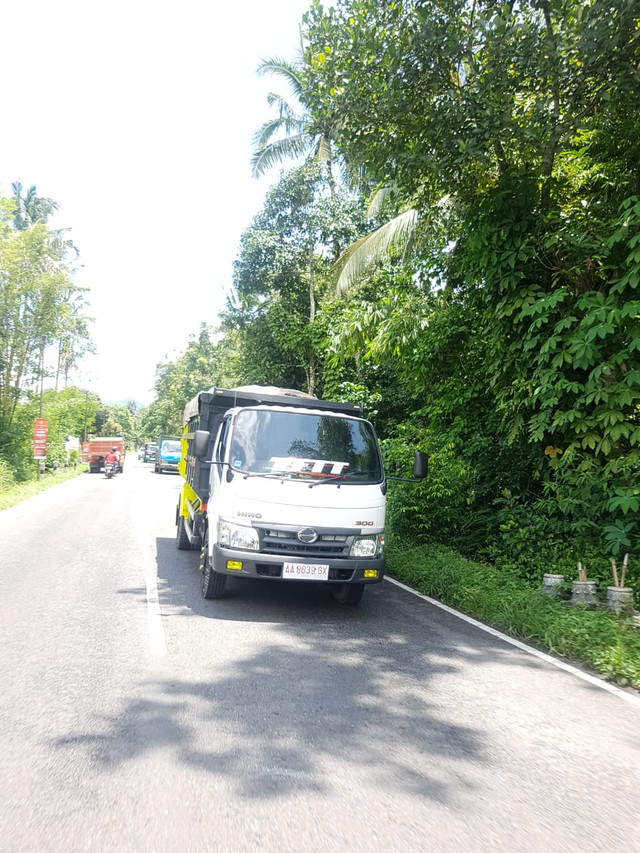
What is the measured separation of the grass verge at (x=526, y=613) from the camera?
17.9ft

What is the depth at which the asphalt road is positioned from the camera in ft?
9.26

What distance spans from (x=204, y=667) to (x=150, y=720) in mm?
1032

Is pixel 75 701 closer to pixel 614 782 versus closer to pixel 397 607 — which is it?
pixel 614 782

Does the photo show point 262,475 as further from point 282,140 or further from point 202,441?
point 282,140

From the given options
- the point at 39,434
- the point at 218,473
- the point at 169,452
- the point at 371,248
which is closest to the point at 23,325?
the point at 39,434

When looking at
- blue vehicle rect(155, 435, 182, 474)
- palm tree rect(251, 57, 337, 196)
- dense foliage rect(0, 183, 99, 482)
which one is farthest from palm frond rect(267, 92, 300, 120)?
blue vehicle rect(155, 435, 182, 474)

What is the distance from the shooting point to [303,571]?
255 inches

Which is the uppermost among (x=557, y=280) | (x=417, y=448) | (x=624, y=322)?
(x=557, y=280)

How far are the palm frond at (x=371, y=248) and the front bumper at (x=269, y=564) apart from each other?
9.62 meters

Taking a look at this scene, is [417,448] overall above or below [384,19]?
below

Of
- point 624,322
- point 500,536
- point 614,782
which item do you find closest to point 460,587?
point 500,536

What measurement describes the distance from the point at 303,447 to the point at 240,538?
1248 mm

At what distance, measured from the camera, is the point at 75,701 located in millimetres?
4152

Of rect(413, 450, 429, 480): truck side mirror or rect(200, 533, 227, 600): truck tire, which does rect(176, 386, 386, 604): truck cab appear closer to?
rect(200, 533, 227, 600): truck tire
